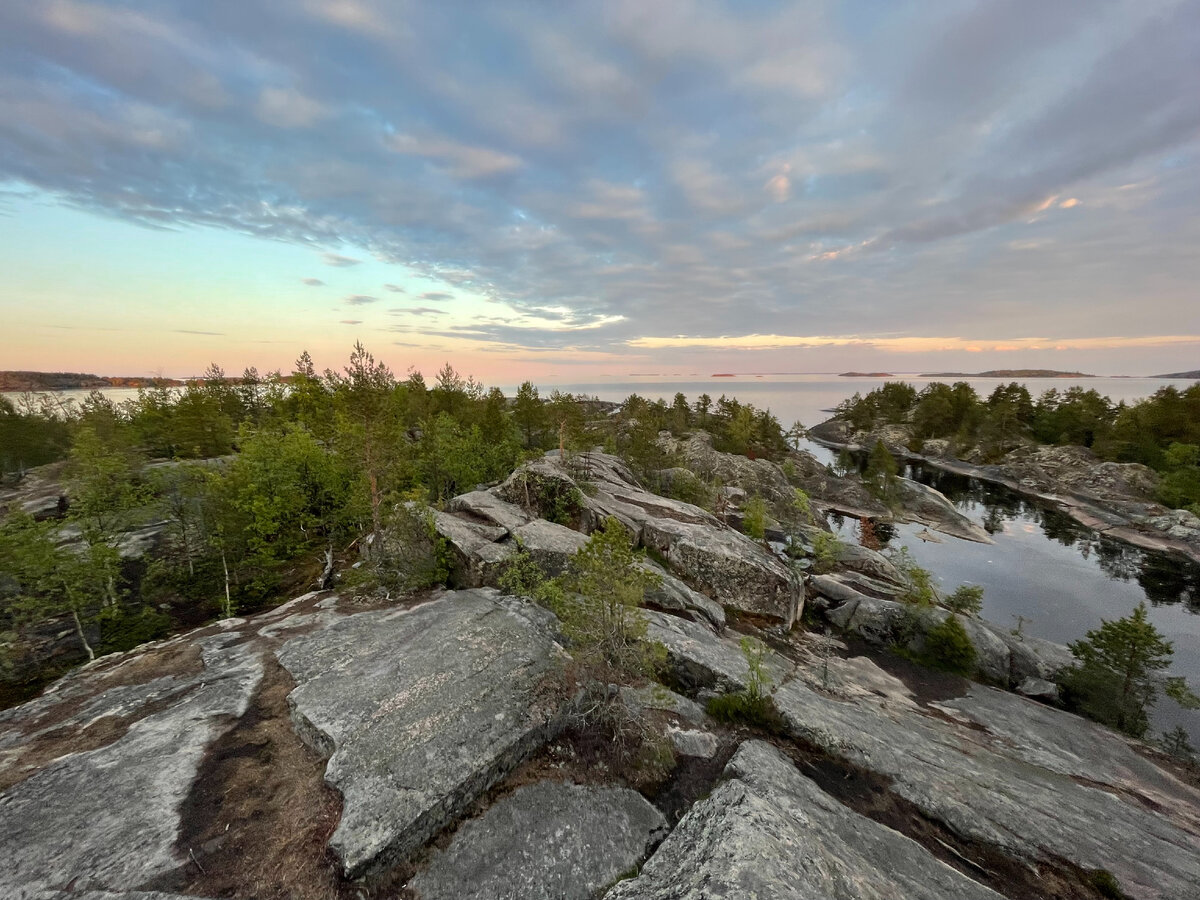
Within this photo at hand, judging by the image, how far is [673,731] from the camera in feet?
39.2

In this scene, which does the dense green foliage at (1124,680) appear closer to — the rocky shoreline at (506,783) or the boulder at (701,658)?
→ the rocky shoreline at (506,783)

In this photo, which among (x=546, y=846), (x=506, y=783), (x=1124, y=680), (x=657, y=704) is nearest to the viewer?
(x=546, y=846)

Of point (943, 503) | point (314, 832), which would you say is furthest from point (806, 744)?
point (943, 503)

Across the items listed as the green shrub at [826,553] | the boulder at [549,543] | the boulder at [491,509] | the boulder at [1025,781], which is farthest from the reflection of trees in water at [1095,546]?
the boulder at [491,509]

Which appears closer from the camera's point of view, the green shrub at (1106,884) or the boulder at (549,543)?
the green shrub at (1106,884)

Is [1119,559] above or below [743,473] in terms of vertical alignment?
below

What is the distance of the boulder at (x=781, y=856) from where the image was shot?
21.1 feet

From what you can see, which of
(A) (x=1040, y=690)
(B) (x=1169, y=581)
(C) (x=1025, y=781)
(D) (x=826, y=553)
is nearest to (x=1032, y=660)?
(A) (x=1040, y=690)

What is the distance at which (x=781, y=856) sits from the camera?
6.88 m

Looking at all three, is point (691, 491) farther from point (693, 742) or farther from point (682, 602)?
point (693, 742)

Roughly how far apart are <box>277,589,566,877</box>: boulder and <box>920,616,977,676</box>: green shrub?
21529 mm

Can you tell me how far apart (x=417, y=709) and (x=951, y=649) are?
26.3 meters

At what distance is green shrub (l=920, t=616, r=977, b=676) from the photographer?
2248cm

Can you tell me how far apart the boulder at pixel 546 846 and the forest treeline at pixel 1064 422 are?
90.2 meters
